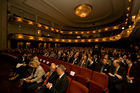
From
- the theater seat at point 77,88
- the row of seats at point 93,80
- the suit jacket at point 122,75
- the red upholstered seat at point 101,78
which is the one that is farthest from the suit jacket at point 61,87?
the suit jacket at point 122,75

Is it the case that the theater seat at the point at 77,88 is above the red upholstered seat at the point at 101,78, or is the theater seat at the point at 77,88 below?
above

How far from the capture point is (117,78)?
225 centimetres

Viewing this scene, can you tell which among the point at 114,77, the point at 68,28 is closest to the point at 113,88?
the point at 114,77

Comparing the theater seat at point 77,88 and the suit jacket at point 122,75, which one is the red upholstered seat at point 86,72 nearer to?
the suit jacket at point 122,75

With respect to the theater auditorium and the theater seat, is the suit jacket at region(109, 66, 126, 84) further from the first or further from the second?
the theater seat

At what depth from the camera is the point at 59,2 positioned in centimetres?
1085

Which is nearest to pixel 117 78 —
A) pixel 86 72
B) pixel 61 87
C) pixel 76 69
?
pixel 86 72

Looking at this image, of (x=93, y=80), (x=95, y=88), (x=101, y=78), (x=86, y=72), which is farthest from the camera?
(x=86, y=72)

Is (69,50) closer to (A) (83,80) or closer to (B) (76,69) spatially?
(B) (76,69)

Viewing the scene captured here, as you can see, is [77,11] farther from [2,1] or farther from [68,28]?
[68,28]

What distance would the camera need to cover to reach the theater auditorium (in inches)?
82.5

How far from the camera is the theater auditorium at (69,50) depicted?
6.88 ft

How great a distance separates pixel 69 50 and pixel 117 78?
849cm

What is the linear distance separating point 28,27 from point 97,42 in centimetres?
1593
